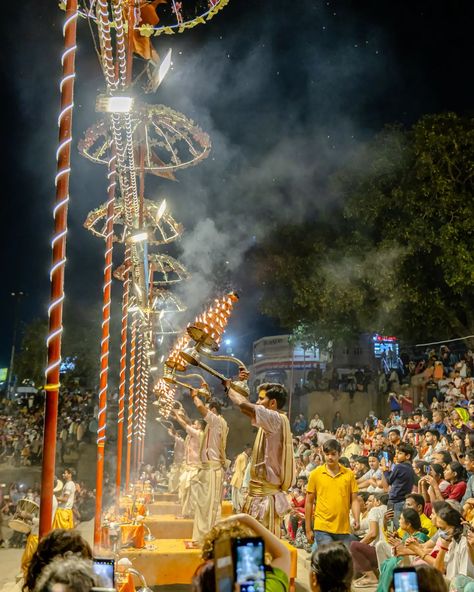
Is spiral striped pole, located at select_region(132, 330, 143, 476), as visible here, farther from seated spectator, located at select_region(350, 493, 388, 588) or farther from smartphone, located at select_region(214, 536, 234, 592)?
smartphone, located at select_region(214, 536, 234, 592)

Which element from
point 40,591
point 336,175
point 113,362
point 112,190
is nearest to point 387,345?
point 336,175

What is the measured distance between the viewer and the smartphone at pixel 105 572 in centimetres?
270

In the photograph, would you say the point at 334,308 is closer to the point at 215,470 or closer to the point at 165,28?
the point at 215,470

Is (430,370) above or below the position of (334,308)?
below

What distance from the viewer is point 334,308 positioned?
73.3 ft

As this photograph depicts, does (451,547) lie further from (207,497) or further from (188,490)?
(188,490)

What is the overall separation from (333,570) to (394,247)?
17.6m

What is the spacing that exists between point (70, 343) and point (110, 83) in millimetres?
37410

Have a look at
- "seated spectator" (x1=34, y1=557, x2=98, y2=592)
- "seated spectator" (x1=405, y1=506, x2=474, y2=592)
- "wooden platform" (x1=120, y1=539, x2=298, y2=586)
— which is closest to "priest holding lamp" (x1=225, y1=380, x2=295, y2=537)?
"seated spectator" (x1=405, y1=506, x2=474, y2=592)

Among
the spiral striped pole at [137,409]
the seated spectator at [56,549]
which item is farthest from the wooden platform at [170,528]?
the seated spectator at [56,549]

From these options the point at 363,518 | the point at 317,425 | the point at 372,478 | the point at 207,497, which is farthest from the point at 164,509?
the point at 317,425

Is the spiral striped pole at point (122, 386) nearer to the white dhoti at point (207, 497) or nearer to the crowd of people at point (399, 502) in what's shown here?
the white dhoti at point (207, 497)

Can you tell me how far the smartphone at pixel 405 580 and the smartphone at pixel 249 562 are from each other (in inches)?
25.4

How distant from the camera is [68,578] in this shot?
2598 mm
